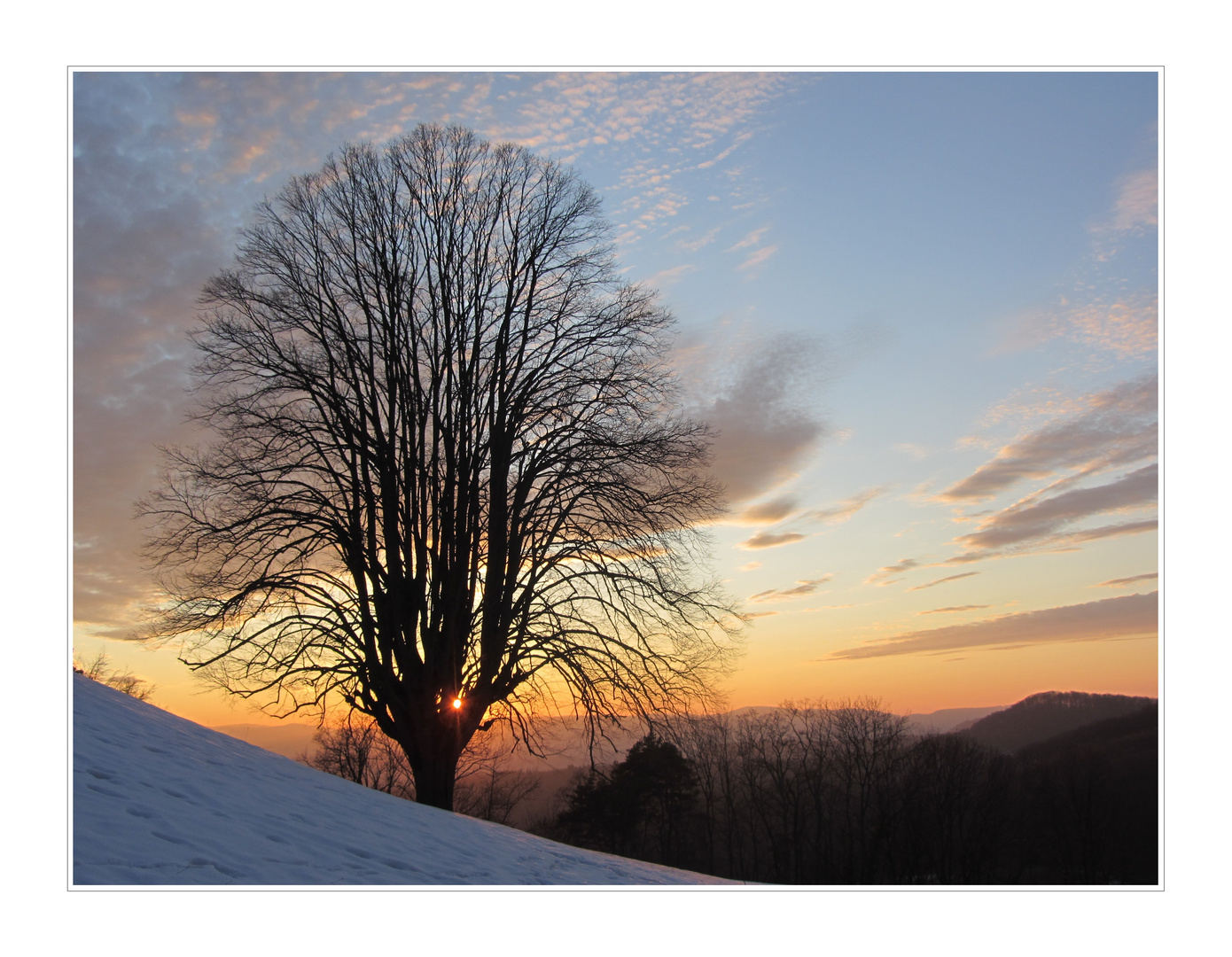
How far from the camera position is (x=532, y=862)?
765cm

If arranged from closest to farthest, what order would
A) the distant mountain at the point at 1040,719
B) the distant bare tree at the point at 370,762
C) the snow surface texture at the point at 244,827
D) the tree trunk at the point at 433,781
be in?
the snow surface texture at the point at 244,827, the tree trunk at the point at 433,781, the distant mountain at the point at 1040,719, the distant bare tree at the point at 370,762

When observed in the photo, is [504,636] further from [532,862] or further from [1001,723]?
[1001,723]

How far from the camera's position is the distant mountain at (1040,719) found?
30900 mm

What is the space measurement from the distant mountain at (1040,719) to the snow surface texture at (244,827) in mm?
27704

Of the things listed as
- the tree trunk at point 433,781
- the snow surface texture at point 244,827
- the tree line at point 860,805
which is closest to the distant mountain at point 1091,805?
the tree line at point 860,805

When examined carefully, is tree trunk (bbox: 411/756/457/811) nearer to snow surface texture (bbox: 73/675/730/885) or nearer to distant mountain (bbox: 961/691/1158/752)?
snow surface texture (bbox: 73/675/730/885)

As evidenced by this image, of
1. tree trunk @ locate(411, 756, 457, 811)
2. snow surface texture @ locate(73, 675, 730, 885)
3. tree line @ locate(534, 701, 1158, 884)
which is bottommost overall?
tree line @ locate(534, 701, 1158, 884)

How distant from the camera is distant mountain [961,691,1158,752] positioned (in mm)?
30900

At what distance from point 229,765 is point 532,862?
302cm

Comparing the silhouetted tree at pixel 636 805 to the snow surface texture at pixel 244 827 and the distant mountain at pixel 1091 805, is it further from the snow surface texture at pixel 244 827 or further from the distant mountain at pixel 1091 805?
the snow surface texture at pixel 244 827

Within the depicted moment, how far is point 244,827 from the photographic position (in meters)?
5.40

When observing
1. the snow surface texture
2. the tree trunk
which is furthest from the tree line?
the snow surface texture

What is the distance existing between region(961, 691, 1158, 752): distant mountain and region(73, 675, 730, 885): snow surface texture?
27704mm
